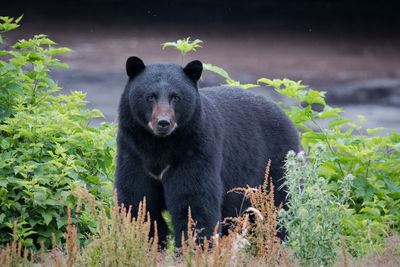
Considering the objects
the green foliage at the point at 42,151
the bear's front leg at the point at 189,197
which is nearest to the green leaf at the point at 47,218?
the green foliage at the point at 42,151

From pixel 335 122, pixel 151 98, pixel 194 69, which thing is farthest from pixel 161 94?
pixel 335 122

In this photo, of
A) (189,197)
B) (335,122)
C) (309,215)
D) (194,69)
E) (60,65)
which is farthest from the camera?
(335,122)

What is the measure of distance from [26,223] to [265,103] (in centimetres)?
287

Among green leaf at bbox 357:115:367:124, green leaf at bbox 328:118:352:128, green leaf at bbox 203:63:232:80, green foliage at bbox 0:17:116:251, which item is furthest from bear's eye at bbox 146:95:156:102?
green leaf at bbox 357:115:367:124

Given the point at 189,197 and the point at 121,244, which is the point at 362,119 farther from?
the point at 121,244

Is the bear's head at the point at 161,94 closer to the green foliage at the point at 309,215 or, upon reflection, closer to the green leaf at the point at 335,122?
the green foliage at the point at 309,215

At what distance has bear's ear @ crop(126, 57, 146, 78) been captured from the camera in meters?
4.89

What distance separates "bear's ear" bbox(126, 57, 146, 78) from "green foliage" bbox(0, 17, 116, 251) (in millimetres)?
1122

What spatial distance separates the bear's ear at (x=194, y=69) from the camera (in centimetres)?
499

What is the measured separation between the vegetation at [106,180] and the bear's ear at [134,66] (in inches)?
44.2

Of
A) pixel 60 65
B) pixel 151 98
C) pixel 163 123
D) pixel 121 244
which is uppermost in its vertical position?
pixel 60 65

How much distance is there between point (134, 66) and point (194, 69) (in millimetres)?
541

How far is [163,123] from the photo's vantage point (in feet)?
14.9

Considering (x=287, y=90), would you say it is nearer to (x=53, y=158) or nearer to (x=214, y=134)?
(x=214, y=134)
